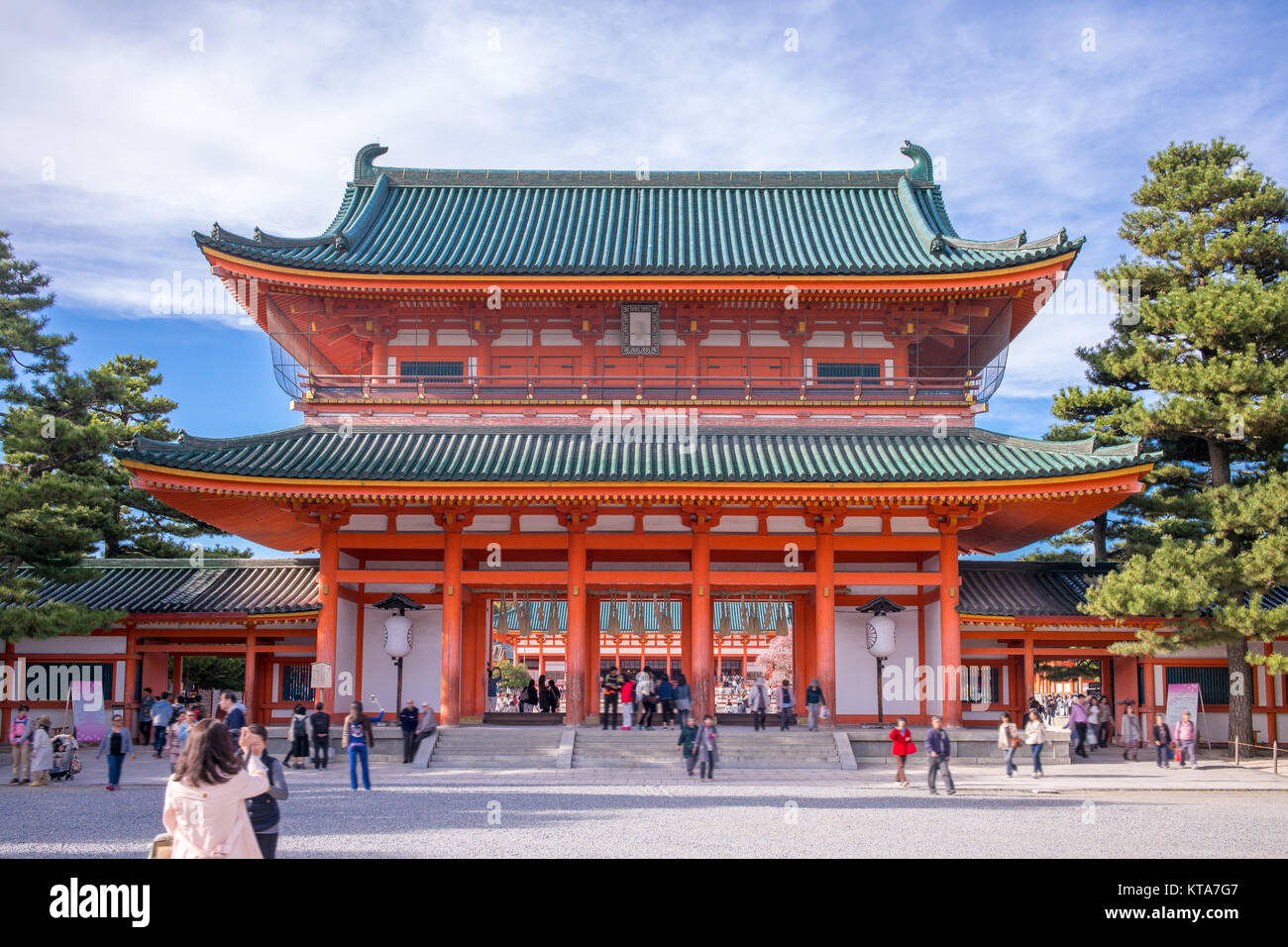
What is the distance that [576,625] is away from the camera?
24547 millimetres

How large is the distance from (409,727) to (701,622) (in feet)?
23.6

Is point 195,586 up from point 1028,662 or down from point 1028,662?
up

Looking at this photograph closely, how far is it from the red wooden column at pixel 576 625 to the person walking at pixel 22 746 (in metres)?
11.1

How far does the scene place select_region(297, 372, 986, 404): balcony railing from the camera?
2691 centimetres

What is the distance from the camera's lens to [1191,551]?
24578mm

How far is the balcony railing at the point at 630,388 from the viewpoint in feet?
88.3

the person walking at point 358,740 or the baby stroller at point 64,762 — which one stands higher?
the person walking at point 358,740

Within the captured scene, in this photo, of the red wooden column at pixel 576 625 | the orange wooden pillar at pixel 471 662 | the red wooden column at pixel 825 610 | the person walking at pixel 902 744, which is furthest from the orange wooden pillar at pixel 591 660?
the person walking at pixel 902 744

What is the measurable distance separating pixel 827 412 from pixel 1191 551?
9303 mm

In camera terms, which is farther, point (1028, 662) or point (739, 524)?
point (1028, 662)

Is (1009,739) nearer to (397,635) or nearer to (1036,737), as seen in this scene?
(1036,737)

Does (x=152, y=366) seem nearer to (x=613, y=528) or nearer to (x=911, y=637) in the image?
(x=613, y=528)

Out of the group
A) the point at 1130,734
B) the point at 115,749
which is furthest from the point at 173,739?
the point at 1130,734

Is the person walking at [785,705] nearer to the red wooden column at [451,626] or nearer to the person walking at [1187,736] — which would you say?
the red wooden column at [451,626]
